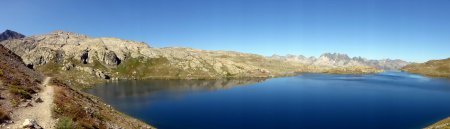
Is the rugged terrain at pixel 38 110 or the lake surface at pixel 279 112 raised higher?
the rugged terrain at pixel 38 110

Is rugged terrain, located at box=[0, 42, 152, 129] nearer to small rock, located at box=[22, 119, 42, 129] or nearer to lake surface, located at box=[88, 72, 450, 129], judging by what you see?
small rock, located at box=[22, 119, 42, 129]

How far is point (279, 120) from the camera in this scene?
326ft

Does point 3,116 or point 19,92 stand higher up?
point 19,92

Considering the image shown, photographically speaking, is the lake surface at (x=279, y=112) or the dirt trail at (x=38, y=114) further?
the lake surface at (x=279, y=112)

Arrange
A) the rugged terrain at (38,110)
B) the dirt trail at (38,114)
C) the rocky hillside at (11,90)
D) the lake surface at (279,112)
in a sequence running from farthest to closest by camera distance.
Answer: the lake surface at (279,112) → the rocky hillside at (11,90) → the rugged terrain at (38,110) → the dirt trail at (38,114)

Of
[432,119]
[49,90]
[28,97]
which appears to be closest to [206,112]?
[49,90]

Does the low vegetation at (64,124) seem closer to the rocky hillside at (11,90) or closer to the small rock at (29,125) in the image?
the small rock at (29,125)

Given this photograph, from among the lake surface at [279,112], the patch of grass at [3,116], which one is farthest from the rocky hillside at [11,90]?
the lake surface at [279,112]

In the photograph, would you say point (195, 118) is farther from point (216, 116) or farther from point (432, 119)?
point (432, 119)

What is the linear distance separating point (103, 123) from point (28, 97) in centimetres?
1357

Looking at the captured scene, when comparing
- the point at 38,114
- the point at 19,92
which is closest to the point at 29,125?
the point at 38,114

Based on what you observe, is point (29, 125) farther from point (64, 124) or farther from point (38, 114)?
point (38, 114)

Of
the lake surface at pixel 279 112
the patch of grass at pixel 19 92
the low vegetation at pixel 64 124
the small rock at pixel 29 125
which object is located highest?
the patch of grass at pixel 19 92

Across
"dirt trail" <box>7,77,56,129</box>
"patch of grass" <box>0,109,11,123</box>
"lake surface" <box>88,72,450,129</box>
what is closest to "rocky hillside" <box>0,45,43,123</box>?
"patch of grass" <box>0,109,11,123</box>
